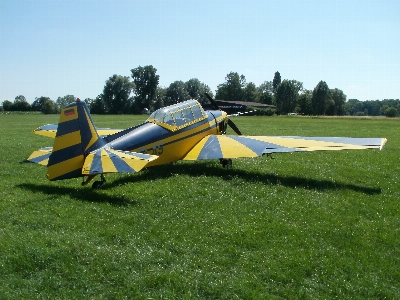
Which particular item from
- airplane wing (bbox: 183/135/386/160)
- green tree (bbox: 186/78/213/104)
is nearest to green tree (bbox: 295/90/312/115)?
green tree (bbox: 186/78/213/104)

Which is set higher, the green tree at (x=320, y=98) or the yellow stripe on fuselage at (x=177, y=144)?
the green tree at (x=320, y=98)

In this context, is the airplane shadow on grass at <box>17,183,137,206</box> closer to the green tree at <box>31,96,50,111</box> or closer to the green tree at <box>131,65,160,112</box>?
the green tree at <box>131,65,160,112</box>

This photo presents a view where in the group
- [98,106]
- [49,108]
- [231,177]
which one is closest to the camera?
[231,177]

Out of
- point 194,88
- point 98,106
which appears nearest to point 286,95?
point 194,88

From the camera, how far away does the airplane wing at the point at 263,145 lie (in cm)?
999

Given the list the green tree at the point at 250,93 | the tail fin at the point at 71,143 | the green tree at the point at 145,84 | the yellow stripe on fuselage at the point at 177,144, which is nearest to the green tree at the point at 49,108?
the green tree at the point at 145,84

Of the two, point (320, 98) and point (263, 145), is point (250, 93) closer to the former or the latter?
point (320, 98)

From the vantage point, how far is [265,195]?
7820 mm

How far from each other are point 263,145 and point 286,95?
84101 mm

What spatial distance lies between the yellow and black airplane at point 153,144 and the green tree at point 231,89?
271 ft

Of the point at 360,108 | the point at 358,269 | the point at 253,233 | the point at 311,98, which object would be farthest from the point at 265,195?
the point at 360,108

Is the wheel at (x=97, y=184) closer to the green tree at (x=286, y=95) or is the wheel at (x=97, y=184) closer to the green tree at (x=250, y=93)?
the green tree at (x=286, y=95)

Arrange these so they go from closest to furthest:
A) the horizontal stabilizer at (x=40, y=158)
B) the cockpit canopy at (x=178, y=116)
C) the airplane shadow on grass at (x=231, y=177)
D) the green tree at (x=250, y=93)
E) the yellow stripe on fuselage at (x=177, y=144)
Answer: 1. the horizontal stabilizer at (x=40, y=158)
2. the airplane shadow on grass at (x=231, y=177)
3. the yellow stripe on fuselage at (x=177, y=144)
4. the cockpit canopy at (x=178, y=116)
5. the green tree at (x=250, y=93)

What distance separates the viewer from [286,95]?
300 ft
